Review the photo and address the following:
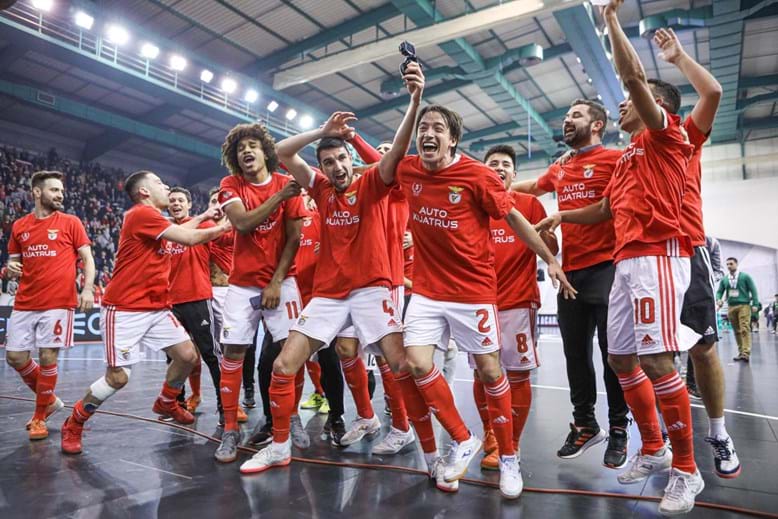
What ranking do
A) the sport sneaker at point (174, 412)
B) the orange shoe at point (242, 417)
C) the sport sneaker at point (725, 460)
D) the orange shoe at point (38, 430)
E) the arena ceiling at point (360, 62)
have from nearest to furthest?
the sport sneaker at point (725, 460) → the orange shoe at point (38, 430) → the sport sneaker at point (174, 412) → the orange shoe at point (242, 417) → the arena ceiling at point (360, 62)

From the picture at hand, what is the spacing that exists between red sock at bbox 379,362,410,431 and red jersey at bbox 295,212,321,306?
36.0 inches

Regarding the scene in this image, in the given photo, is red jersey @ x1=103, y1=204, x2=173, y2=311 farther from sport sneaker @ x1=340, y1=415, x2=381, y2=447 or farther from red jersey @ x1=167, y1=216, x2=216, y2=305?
sport sneaker @ x1=340, y1=415, x2=381, y2=447

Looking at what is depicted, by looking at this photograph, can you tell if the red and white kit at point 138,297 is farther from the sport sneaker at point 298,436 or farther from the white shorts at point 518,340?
the white shorts at point 518,340

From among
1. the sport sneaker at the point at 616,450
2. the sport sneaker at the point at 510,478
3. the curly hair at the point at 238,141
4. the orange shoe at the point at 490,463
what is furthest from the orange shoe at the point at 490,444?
the curly hair at the point at 238,141

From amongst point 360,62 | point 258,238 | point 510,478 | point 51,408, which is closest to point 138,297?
point 258,238

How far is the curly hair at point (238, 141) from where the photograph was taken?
3.85 m

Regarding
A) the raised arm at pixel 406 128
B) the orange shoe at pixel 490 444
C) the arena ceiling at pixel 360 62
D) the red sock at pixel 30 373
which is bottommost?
the orange shoe at pixel 490 444

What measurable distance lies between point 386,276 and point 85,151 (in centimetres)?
2103

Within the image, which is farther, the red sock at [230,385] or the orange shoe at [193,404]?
the orange shoe at [193,404]

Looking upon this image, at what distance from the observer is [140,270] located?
4016 mm

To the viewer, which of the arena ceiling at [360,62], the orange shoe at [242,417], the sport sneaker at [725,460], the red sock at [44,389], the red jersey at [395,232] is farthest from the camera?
the arena ceiling at [360,62]

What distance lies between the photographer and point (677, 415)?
2639 mm

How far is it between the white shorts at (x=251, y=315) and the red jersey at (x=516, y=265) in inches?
55.4

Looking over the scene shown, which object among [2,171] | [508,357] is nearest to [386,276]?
[508,357]
